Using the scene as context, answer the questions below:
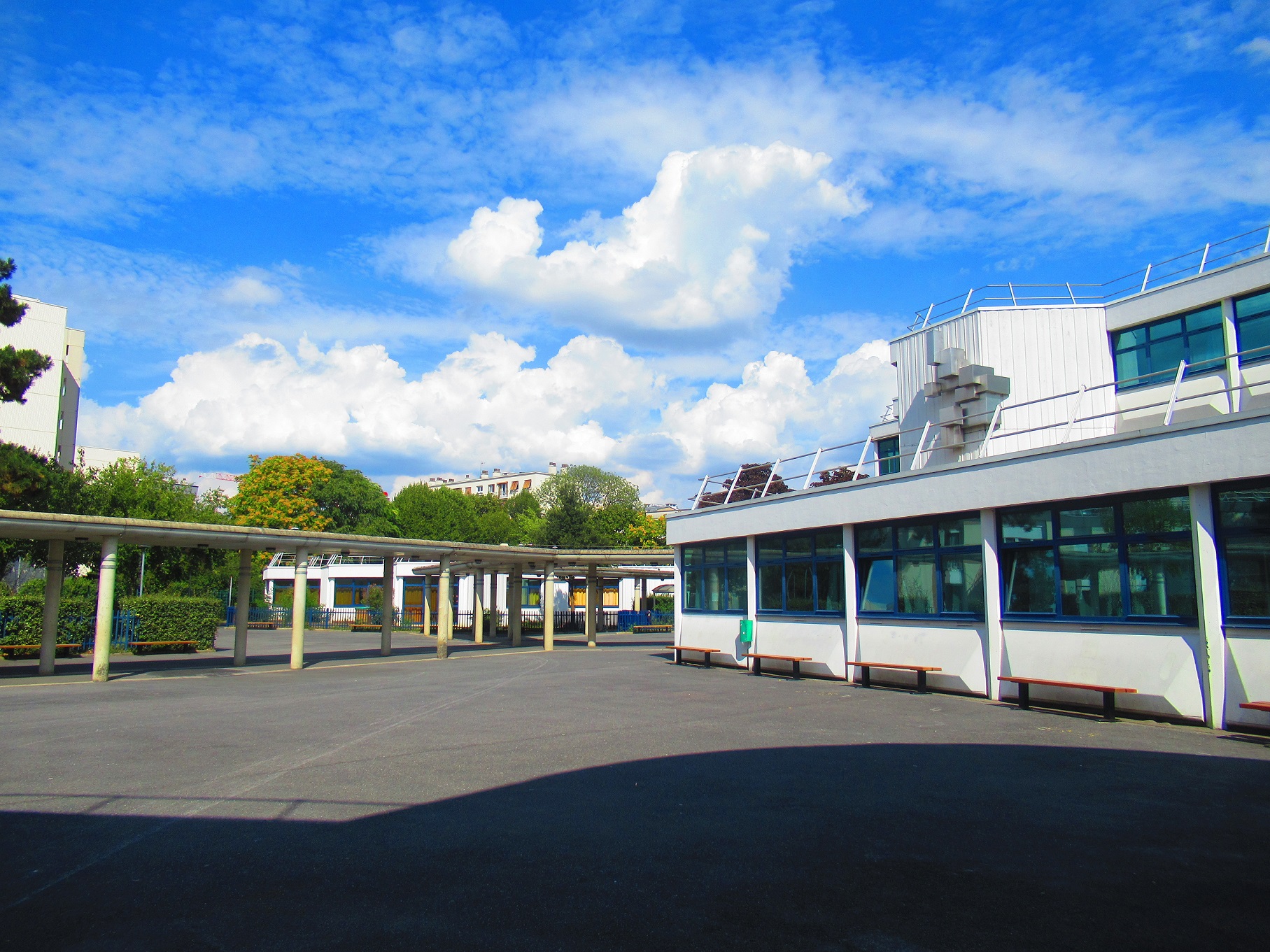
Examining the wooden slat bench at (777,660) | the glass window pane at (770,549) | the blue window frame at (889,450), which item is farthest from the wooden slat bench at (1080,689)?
the blue window frame at (889,450)

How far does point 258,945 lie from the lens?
4.01 m

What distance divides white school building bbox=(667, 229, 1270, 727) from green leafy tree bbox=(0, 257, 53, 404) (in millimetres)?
17104

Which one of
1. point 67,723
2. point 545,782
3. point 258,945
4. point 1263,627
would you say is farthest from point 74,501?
point 1263,627

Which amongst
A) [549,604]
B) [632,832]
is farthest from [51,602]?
[632,832]

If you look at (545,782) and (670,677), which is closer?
(545,782)

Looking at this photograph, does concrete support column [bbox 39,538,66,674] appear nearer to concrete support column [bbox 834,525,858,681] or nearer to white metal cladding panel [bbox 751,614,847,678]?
white metal cladding panel [bbox 751,614,847,678]

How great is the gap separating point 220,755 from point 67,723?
13.1ft

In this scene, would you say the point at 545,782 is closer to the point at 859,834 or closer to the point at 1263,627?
the point at 859,834

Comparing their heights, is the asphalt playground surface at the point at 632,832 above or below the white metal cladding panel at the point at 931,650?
below

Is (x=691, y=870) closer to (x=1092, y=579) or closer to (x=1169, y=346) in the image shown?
(x=1092, y=579)

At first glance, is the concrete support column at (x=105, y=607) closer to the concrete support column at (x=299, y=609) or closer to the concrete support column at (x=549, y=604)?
the concrete support column at (x=299, y=609)

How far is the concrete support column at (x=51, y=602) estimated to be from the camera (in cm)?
1866

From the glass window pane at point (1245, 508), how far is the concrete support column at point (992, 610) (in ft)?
11.5

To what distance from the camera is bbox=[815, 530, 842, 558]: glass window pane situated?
17328 mm
